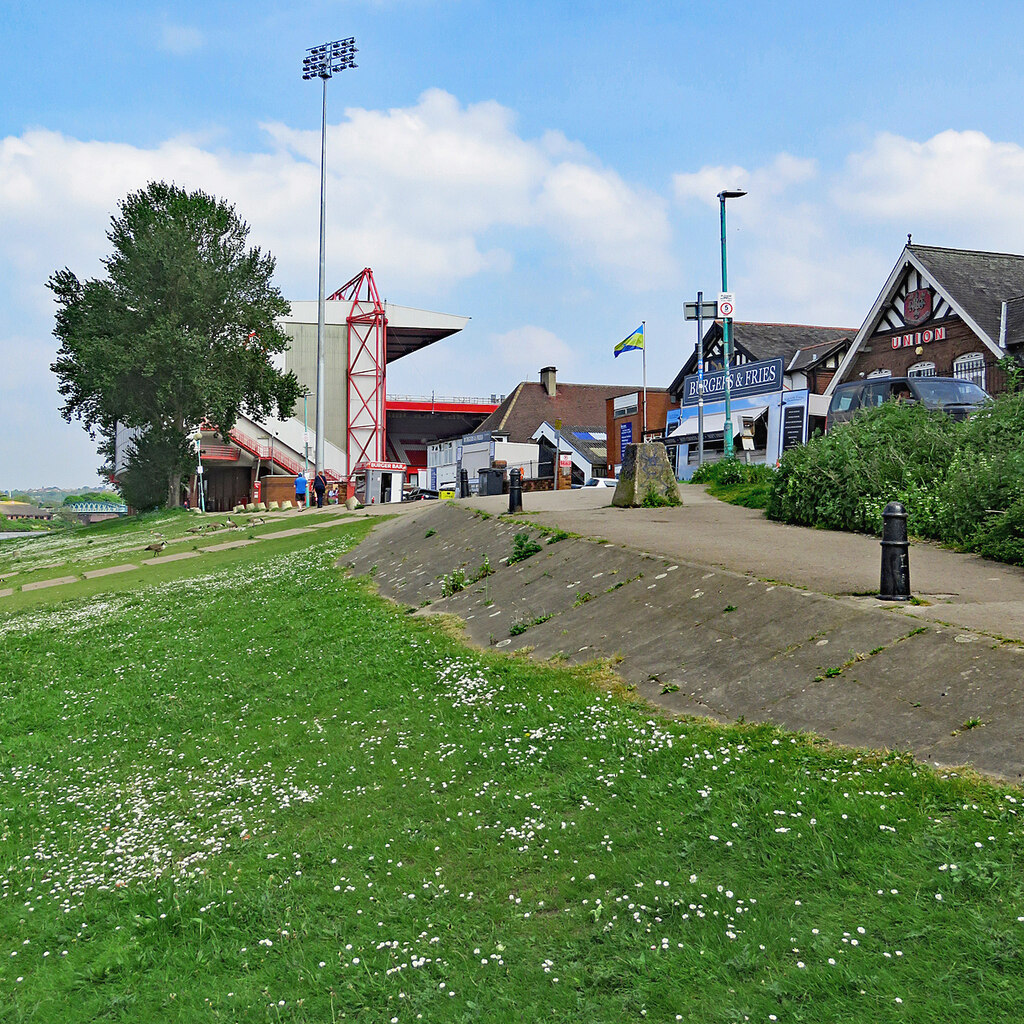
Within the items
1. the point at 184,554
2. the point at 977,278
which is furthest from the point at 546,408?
the point at 184,554

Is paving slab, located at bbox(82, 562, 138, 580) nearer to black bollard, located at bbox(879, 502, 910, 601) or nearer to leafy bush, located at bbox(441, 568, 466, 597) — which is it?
leafy bush, located at bbox(441, 568, 466, 597)

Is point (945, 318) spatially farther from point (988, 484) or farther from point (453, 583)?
point (453, 583)

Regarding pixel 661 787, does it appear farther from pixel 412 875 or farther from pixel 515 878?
pixel 412 875

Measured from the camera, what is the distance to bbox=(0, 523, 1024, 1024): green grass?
143 inches

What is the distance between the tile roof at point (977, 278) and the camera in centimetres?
2962

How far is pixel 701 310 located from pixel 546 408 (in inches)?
1961

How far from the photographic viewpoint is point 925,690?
5.39 metres

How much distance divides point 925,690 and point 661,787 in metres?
1.72

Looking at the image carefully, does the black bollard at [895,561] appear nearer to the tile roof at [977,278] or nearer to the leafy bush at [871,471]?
the leafy bush at [871,471]

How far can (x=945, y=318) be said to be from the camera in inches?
1210

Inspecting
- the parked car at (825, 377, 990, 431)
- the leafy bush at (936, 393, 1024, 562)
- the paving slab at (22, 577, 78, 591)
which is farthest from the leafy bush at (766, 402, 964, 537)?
the paving slab at (22, 577, 78, 591)

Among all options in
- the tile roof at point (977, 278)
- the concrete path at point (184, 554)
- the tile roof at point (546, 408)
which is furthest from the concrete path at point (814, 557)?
the tile roof at point (546, 408)

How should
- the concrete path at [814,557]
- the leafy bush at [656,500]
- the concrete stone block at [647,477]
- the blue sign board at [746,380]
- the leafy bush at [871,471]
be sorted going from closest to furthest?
the concrete path at [814,557] < the leafy bush at [871,471] < the leafy bush at [656,500] < the concrete stone block at [647,477] < the blue sign board at [746,380]

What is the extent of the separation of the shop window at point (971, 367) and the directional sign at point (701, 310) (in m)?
8.59
